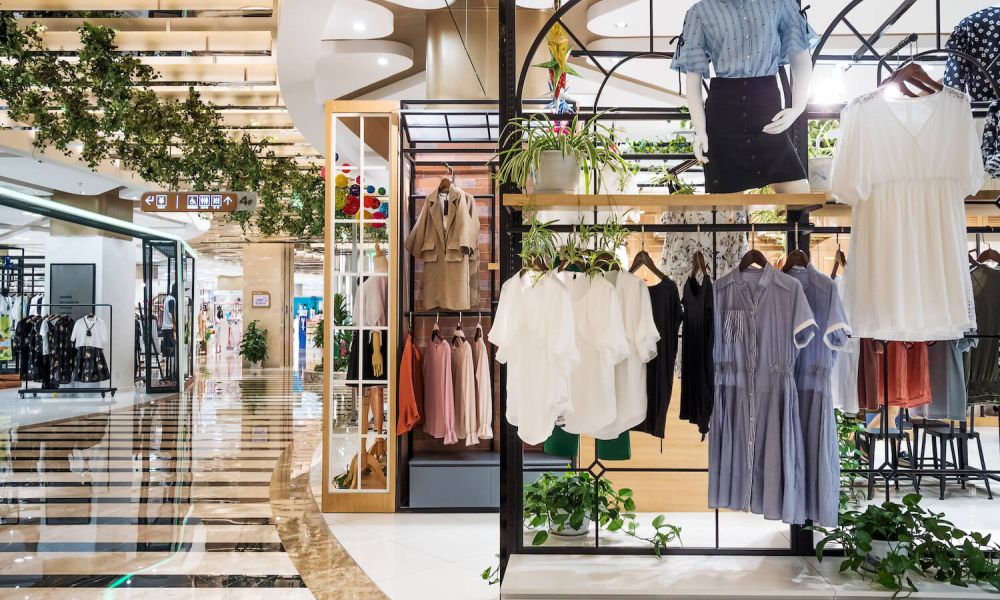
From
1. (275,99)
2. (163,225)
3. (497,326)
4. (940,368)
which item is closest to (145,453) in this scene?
(275,99)

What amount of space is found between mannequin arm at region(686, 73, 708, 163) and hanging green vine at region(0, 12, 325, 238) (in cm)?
618

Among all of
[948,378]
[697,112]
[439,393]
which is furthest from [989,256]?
[439,393]

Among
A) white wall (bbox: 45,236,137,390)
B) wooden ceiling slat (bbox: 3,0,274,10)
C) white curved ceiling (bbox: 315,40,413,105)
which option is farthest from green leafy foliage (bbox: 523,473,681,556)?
white wall (bbox: 45,236,137,390)

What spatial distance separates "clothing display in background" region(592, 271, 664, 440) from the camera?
2.28 meters

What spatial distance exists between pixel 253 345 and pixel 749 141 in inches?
716

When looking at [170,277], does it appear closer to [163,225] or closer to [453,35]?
[163,225]

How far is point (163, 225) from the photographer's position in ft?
54.7

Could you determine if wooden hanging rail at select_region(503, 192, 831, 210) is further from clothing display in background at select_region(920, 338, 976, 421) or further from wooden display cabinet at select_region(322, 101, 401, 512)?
wooden display cabinet at select_region(322, 101, 401, 512)

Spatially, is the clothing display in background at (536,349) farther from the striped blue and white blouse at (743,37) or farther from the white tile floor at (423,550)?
the white tile floor at (423,550)

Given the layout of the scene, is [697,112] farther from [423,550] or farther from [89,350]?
[89,350]

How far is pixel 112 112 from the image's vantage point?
723 cm

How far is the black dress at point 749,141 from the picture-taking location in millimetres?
2309

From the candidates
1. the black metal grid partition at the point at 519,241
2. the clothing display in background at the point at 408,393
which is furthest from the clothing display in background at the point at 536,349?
the clothing display in background at the point at 408,393

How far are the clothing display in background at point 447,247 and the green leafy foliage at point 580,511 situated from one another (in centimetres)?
230
